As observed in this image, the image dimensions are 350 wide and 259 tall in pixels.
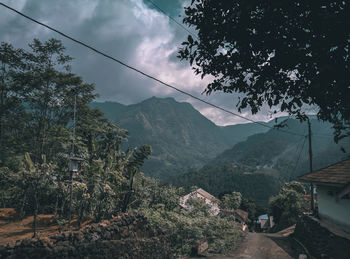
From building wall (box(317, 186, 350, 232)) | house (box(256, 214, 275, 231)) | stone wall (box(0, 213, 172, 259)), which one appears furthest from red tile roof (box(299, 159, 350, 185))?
house (box(256, 214, 275, 231))

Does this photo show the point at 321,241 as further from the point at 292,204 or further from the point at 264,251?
the point at 292,204

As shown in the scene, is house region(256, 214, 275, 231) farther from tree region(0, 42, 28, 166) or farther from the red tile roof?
tree region(0, 42, 28, 166)

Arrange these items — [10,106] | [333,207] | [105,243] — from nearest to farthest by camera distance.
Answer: [105,243] < [333,207] < [10,106]

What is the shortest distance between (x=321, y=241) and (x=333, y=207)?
2.15 m

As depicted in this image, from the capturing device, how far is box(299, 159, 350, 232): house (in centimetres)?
1186

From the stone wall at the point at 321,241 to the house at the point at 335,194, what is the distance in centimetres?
93

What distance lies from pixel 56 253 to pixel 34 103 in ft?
82.1

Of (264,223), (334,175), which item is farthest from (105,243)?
(264,223)

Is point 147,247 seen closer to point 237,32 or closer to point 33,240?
point 33,240

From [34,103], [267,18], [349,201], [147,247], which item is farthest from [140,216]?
[34,103]

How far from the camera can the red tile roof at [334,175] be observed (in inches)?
491

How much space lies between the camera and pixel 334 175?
13.7 meters

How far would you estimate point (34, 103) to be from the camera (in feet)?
94.0

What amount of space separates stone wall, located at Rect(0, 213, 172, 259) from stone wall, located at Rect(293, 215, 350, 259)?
8.67 m
